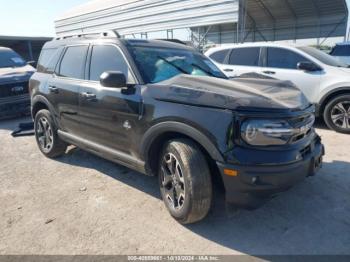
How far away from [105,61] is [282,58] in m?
4.52

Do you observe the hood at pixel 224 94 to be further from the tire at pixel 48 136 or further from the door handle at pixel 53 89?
the tire at pixel 48 136

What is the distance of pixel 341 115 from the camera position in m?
6.09

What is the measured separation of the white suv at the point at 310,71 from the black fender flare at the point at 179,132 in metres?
4.47

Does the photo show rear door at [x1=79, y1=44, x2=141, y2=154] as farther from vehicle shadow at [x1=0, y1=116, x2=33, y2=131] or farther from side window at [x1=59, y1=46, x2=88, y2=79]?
vehicle shadow at [x1=0, y1=116, x2=33, y2=131]

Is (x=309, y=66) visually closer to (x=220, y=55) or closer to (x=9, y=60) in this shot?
(x=220, y=55)

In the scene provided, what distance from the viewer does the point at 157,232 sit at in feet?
9.62

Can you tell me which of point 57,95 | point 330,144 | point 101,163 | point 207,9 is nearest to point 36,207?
point 101,163

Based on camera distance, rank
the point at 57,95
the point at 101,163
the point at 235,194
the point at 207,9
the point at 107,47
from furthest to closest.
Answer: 1. the point at 207,9
2. the point at 101,163
3. the point at 57,95
4. the point at 107,47
5. the point at 235,194

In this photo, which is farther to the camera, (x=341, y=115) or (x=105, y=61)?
(x=341, y=115)

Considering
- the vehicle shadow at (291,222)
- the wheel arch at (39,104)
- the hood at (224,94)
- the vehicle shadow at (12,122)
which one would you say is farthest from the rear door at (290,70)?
the vehicle shadow at (12,122)

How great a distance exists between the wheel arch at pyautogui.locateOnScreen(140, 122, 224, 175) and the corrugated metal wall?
10571 millimetres

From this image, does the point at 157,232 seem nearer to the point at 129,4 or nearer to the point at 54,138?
the point at 54,138

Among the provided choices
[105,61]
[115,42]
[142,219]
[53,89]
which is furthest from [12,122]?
[142,219]

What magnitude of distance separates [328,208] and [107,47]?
313 centimetres
